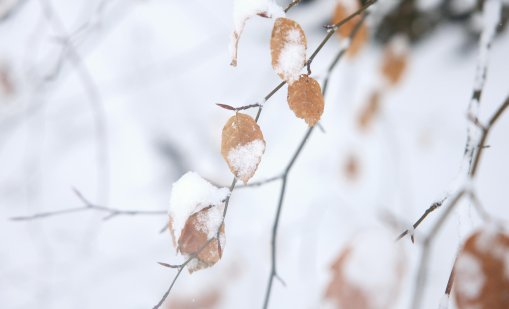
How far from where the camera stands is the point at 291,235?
179 cm

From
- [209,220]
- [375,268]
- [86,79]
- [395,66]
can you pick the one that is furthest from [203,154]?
[209,220]

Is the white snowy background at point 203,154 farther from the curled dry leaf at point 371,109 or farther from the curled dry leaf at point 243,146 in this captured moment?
the curled dry leaf at point 243,146

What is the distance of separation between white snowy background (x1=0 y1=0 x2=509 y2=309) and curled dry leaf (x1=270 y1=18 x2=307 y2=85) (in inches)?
46.1

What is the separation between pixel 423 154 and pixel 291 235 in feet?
2.29

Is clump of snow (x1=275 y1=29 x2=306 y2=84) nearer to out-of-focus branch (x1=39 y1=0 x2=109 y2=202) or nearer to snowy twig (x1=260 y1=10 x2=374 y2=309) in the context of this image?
snowy twig (x1=260 y1=10 x2=374 y2=309)

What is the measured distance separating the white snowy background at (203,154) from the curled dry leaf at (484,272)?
911 millimetres

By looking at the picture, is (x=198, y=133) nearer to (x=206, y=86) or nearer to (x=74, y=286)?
(x=206, y=86)

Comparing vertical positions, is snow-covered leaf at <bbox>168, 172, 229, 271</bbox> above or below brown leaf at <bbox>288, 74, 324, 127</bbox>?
below

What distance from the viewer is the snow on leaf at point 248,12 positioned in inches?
12.7

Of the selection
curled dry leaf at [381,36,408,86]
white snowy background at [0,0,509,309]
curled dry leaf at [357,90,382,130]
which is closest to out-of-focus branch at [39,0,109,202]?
white snowy background at [0,0,509,309]

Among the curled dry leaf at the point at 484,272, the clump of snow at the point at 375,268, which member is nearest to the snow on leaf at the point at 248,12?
the curled dry leaf at the point at 484,272

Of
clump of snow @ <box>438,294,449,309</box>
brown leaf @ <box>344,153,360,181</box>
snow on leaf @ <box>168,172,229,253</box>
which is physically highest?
brown leaf @ <box>344,153,360,181</box>

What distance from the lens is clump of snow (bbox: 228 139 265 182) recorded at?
1.08 feet

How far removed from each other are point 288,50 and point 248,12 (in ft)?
0.14
